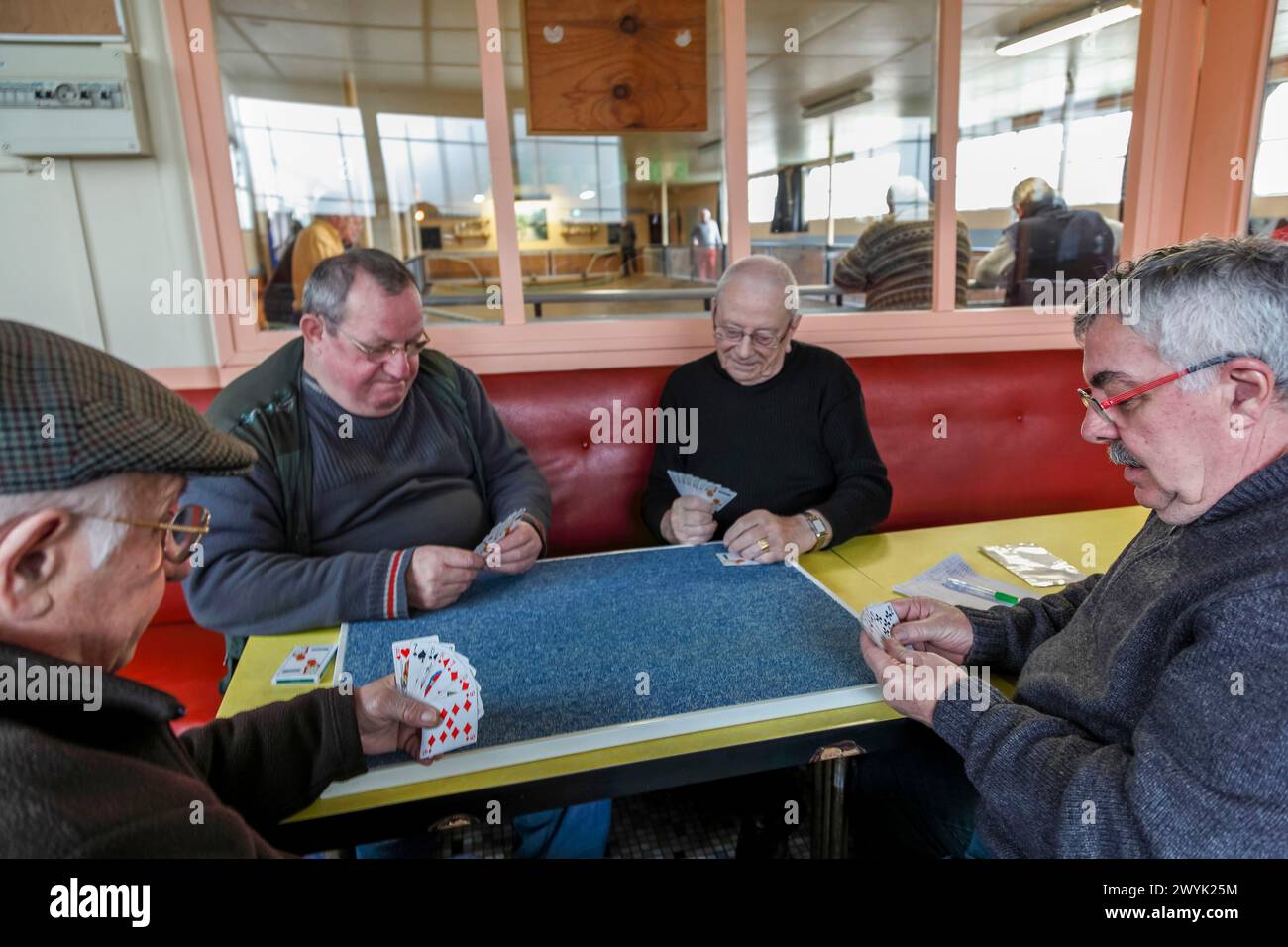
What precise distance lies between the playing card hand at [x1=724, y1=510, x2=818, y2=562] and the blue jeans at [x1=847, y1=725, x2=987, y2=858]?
1.61 feet

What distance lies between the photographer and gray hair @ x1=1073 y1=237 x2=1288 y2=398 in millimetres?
924

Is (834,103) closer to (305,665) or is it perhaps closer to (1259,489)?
(1259,489)

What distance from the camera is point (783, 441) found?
2.29 m

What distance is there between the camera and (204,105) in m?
2.37

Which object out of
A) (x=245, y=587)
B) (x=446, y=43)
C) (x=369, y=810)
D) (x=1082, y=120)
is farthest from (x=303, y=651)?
(x=1082, y=120)

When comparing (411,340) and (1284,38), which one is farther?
(1284,38)

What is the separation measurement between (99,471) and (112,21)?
235cm

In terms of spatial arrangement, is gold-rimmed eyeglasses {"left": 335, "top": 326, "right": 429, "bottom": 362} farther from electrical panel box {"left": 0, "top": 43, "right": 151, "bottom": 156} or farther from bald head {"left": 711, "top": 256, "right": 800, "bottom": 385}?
electrical panel box {"left": 0, "top": 43, "right": 151, "bottom": 156}

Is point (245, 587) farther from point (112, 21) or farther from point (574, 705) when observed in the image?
point (112, 21)

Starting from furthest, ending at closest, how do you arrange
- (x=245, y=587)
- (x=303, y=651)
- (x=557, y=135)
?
(x=557, y=135) < (x=245, y=587) < (x=303, y=651)

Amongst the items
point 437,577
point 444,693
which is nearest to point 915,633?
point 444,693

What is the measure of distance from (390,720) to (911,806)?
1084mm

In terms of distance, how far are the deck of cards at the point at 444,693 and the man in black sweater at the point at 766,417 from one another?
101cm

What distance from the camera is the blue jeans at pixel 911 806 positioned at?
1.45 metres
